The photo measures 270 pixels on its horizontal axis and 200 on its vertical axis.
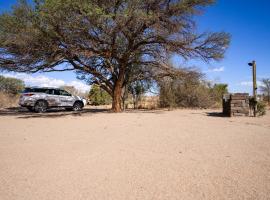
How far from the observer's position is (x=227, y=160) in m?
5.38

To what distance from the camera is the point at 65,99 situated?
71.4ft

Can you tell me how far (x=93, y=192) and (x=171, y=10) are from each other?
13439mm

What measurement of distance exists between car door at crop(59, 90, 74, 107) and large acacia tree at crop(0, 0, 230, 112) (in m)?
4.26

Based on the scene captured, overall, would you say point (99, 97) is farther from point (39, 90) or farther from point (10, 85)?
point (10, 85)

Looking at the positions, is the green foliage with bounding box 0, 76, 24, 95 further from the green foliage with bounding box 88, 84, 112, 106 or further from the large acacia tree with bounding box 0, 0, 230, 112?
the large acacia tree with bounding box 0, 0, 230, 112

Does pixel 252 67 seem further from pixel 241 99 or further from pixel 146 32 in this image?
pixel 146 32

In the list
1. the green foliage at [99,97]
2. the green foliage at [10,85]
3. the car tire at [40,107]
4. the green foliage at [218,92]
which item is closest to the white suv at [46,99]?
the car tire at [40,107]

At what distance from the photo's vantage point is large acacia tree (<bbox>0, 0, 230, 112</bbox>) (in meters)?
13.8

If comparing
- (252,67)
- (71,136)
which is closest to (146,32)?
(252,67)

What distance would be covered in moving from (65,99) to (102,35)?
27.7 ft

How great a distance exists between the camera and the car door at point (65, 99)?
2150 centimetres

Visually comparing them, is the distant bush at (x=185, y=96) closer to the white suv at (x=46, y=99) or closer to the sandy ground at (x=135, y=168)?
the white suv at (x=46, y=99)

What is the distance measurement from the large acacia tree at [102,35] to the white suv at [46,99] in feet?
10.5

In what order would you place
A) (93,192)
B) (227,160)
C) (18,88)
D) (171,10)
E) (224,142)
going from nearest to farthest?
(93,192)
(227,160)
(224,142)
(171,10)
(18,88)
